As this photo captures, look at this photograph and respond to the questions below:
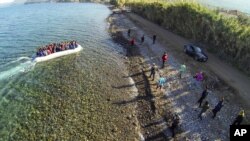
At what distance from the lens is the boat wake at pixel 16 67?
1601 inches

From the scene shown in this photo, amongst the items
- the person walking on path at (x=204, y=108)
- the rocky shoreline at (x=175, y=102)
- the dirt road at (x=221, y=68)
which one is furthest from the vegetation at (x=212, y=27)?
the person walking on path at (x=204, y=108)

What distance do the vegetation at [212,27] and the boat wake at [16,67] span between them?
33043 mm

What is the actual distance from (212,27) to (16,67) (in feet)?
118

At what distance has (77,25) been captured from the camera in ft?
245

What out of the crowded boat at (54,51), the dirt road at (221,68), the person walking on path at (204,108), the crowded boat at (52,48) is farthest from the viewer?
the crowded boat at (52,48)

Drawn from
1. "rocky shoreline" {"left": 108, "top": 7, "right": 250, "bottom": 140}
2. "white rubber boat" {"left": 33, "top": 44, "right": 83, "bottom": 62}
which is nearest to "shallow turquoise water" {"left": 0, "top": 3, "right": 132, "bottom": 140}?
"white rubber boat" {"left": 33, "top": 44, "right": 83, "bottom": 62}

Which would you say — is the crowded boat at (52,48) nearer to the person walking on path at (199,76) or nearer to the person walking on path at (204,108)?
the person walking on path at (199,76)

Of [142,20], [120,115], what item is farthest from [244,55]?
[142,20]

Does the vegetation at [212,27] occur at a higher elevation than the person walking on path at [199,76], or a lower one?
higher

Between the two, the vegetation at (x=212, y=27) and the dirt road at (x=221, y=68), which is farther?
the vegetation at (x=212, y=27)

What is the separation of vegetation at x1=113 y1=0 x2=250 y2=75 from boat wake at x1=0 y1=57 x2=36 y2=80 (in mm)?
33043

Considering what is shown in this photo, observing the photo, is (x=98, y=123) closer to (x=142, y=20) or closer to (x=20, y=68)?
(x=20, y=68)

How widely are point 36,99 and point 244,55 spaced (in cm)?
3258

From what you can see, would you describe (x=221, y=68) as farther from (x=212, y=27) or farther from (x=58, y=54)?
(x=58, y=54)
